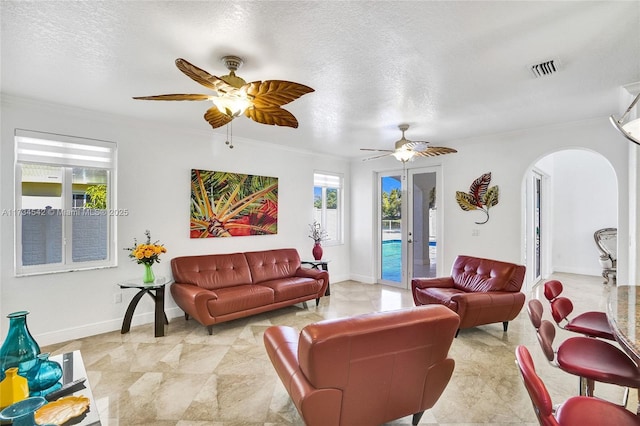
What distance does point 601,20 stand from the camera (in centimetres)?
190

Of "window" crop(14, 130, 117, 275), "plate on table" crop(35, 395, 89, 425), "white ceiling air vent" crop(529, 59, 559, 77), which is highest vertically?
"white ceiling air vent" crop(529, 59, 559, 77)

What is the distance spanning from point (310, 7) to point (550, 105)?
309cm

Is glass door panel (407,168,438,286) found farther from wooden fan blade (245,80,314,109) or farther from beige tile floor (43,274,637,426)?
wooden fan blade (245,80,314,109)

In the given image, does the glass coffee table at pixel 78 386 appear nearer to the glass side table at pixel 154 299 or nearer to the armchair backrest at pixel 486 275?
the glass side table at pixel 154 299

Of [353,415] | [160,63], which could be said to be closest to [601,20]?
[353,415]

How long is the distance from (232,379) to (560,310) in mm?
2651

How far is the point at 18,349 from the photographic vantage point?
141 cm

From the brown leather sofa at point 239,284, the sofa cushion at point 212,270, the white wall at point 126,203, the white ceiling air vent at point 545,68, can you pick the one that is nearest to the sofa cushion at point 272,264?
the brown leather sofa at point 239,284

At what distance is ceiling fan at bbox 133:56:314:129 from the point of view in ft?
6.45

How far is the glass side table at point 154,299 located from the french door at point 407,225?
4193mm

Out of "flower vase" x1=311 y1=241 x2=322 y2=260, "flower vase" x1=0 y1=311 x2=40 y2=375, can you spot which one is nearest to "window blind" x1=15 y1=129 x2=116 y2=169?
"flower vase" x1=0 y1=311 x2=40 y2=375

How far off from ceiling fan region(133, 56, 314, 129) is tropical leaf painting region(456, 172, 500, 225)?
11.9 ft

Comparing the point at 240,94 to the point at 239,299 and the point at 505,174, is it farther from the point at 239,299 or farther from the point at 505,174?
the point at 505,174

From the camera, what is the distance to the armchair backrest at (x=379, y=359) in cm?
158
